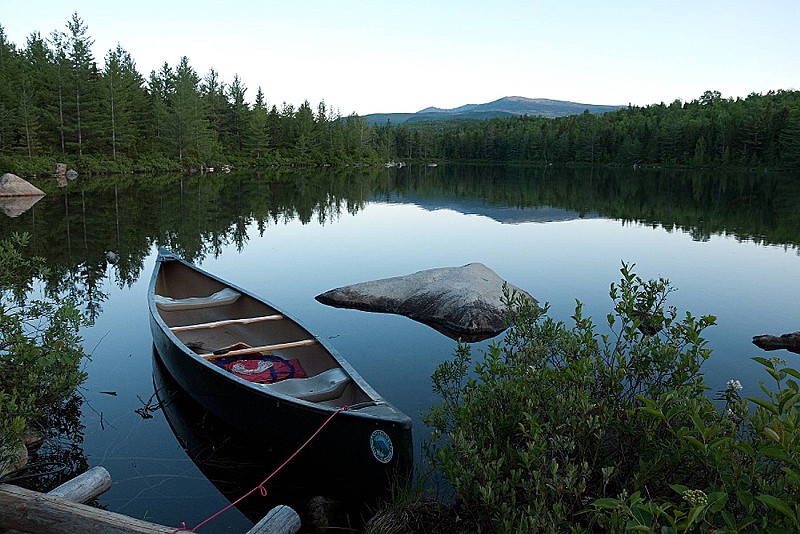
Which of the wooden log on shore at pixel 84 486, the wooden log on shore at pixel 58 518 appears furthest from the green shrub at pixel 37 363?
A: the wooden log on shore at pixel 58 518

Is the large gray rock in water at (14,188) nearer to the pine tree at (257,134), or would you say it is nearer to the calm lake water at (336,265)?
the calm lake water at (336,265)

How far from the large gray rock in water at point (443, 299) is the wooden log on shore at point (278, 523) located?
6.93 m

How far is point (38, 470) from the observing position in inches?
264

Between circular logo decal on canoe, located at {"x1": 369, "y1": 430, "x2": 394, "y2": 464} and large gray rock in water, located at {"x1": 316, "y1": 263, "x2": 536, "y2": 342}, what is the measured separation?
6.31 meters

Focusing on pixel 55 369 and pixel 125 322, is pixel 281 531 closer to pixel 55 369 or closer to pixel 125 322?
pixel 55 369

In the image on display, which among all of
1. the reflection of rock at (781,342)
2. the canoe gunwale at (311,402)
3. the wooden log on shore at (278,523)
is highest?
the canoe gunwale at (311,402)

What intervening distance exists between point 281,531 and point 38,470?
3.78 metres

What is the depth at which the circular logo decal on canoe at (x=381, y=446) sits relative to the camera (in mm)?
5180

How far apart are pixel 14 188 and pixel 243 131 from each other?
49.6 m

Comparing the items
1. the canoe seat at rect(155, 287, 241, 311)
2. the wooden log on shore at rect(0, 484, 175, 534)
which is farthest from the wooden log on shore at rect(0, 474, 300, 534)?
the canoe seat at rect(155, 287, 241, 311)

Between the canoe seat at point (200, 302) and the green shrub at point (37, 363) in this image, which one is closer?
the green shrub at point (37, 363)

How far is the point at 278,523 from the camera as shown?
15.5ft

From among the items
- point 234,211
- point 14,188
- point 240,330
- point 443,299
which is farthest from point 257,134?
point 240,330

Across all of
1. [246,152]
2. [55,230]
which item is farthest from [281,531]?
[246,152]
